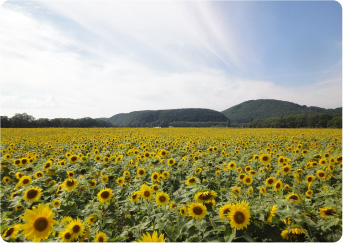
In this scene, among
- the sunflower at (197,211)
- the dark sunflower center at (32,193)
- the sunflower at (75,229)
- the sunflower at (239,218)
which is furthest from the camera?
the dark sunflower center at (32,193)

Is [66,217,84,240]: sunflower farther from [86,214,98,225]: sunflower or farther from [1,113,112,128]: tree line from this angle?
[1,113,112,128]: tree line

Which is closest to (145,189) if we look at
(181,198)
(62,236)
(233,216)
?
(181,198)

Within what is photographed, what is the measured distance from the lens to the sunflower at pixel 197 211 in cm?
196

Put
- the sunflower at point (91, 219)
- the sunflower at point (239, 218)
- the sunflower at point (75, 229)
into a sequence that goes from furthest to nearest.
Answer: the sunflower at point (91, 219), the sunflower at point (75, 229), the sunflower at point (239, 218)

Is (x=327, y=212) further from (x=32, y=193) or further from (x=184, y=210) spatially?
(x=32, y=193)

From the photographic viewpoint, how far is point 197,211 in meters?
2.00

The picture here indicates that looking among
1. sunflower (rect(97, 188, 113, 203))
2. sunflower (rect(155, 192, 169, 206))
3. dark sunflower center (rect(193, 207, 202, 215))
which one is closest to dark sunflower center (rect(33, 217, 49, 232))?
sunflower (rect(97, 188, 113, 203))

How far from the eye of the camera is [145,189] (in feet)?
9.74

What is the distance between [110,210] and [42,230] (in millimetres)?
1416

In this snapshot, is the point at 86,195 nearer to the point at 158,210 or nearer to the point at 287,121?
the point at 158,210

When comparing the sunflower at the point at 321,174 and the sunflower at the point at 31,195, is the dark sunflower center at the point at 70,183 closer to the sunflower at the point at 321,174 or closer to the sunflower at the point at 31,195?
the sunflower at the point at 31,195

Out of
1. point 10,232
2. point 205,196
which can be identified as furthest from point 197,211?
point 10,232

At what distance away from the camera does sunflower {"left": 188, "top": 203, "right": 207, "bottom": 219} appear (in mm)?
1962

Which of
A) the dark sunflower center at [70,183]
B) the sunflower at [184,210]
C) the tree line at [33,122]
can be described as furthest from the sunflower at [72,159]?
the tree line at [33,122]
